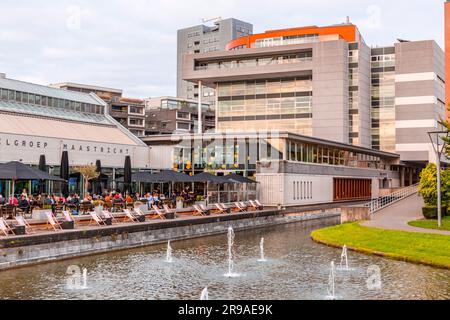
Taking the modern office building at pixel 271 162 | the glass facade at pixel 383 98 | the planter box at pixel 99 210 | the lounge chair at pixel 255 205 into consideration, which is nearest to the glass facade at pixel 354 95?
the glass facade at pixel 383 98

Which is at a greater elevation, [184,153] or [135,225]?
[184,153]

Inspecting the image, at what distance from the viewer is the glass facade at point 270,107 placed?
83.1 metres

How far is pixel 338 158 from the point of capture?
2665 inches

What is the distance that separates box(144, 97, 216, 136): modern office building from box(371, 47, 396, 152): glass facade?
136 feet

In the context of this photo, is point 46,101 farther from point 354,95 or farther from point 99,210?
point 354,95

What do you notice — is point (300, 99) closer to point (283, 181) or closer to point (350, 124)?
point (350, 124)

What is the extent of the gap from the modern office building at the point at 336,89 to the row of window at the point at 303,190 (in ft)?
80.8

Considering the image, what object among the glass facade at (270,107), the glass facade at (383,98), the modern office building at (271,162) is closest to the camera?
the modern office building at (271,162)

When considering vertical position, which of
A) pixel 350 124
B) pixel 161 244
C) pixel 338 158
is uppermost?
pixel 350 124

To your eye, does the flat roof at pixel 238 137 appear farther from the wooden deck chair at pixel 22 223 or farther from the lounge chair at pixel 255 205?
the wooden deck chair at pixel 22 223

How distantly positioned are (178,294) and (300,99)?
68138 mm

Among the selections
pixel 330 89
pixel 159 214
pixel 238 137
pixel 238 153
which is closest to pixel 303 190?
pixel 238 153

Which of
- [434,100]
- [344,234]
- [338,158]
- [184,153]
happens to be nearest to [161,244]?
[344,234]

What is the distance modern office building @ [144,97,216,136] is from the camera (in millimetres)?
121625
